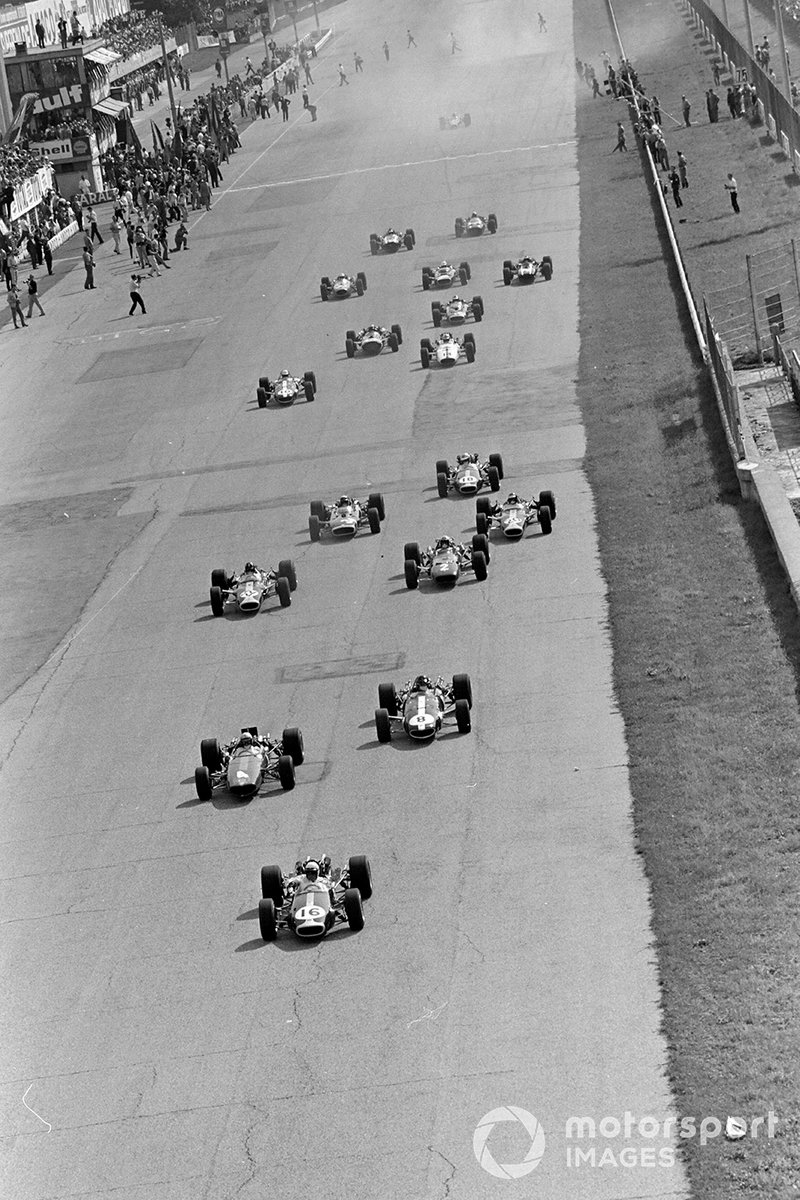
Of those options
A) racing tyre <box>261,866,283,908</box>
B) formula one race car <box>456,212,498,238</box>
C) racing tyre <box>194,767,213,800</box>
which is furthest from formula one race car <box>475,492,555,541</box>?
formula one race car <box>456,212,498,238</box>

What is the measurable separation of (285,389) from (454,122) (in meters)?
55.6

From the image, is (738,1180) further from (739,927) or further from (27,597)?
(27,597)

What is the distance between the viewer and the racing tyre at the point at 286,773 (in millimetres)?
27969

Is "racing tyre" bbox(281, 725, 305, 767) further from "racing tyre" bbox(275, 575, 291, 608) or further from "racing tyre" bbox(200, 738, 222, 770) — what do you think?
"racing tyre" bbox(275, 575, 291, 608)

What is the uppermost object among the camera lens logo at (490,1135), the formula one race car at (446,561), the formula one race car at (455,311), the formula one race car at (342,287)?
the camera lens logo at (490,1135)

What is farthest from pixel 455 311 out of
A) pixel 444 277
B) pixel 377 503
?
pixel 377 503

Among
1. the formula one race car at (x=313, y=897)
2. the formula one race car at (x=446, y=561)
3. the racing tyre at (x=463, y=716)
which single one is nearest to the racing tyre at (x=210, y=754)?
the racing tyre at (x=463, y=716)

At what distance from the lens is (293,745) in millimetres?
28906

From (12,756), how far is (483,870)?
33.8ft

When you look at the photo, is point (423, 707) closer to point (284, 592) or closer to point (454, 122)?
point (284, 592)

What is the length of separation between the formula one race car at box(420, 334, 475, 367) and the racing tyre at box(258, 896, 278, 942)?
33160 mm

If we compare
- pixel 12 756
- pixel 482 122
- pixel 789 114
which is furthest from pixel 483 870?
pixel 482 122

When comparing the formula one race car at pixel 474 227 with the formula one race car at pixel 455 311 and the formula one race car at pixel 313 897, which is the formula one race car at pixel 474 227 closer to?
the formula one race car at pixel 455 311

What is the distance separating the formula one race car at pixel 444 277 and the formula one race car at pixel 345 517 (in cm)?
2576
